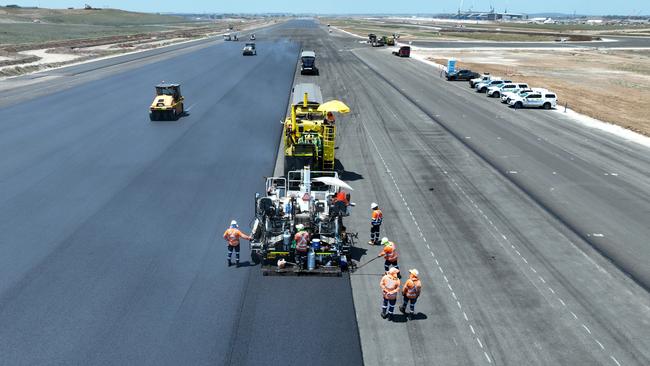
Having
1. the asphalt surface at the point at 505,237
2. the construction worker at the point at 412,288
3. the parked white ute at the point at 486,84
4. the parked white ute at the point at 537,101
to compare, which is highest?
the parked white ute at the point at 486,84

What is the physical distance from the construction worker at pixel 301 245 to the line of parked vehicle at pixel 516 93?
36.4 m

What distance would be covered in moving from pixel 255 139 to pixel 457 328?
20466 mm

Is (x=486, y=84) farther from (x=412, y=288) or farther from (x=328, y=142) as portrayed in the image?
(x=412, y=288)

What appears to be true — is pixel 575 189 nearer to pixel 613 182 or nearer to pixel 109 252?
pixel 613 182

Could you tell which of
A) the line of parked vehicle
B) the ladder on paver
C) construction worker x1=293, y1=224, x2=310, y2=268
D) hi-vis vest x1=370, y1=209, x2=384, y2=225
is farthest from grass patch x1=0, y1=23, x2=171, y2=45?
construction worker x1=293, y1=224, x2=310, y2=268

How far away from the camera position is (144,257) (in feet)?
50.8

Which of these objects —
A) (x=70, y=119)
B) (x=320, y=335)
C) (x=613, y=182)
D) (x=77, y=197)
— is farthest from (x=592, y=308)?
(x=70, y=119)

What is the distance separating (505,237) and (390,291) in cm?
758

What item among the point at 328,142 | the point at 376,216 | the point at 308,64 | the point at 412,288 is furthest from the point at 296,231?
the point at 308,64

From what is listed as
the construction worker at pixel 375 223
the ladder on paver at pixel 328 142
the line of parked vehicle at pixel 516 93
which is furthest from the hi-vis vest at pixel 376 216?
the line of parked vehicle at pixel 516 93

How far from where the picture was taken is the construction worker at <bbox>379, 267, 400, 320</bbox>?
12.2 meters

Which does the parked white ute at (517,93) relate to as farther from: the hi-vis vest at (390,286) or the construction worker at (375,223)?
the hi-vis vest at (390,286)

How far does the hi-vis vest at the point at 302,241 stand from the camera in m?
14.4

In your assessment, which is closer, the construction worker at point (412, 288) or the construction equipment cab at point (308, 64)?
the construction worker at point (412, 288)
